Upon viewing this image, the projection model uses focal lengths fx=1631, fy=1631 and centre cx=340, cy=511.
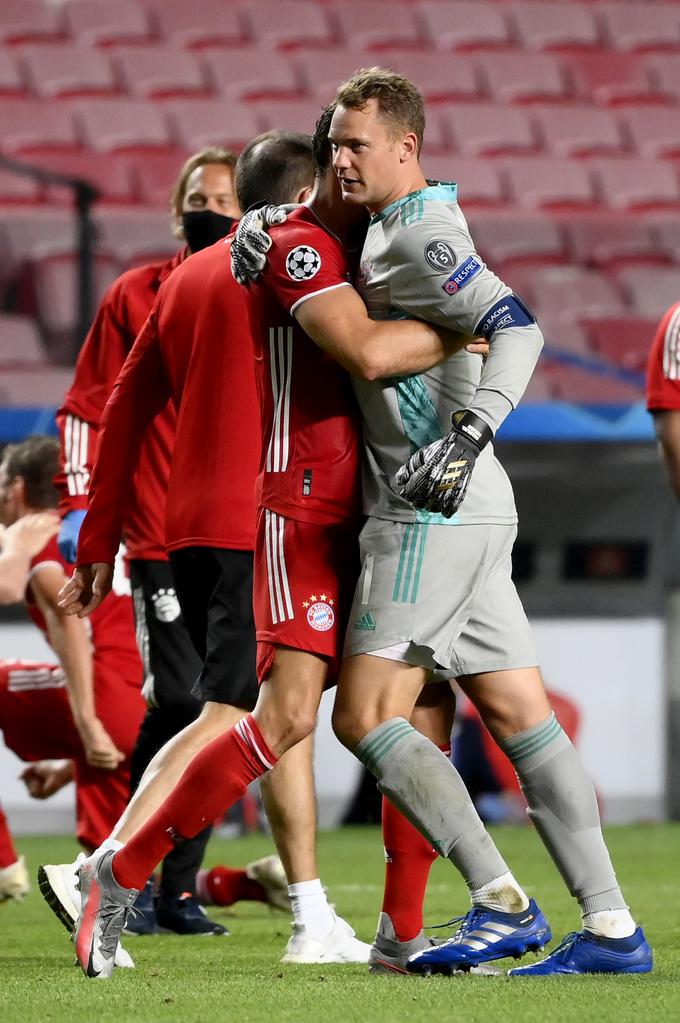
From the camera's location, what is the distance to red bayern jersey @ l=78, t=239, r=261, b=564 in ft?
12.0

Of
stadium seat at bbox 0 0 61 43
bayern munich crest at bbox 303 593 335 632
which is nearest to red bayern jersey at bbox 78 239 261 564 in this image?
bayern munich crest at bbox 303 593 335 632

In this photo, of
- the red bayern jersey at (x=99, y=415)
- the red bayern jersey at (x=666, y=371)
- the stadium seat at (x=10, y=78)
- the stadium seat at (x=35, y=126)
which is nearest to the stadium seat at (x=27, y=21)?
the stadium seat at (x=10, y=78)

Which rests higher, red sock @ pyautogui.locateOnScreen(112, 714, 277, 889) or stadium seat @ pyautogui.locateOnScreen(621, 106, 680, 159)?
stadium seat @ pyautogui.locateOnScreen(621, 106, 680, 159)

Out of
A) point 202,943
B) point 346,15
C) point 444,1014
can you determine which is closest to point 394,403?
point 444,1014

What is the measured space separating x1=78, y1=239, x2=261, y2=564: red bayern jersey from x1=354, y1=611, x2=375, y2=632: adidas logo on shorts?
0.71 m

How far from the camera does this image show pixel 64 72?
42.8 ft

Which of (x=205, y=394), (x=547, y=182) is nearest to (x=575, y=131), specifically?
(x=547, y=182)

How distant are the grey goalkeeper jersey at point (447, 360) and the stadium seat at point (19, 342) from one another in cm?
693

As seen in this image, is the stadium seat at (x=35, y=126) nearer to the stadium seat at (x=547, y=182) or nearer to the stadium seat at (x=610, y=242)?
the stadium seat at (x=547, y=182)

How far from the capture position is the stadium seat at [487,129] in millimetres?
13195

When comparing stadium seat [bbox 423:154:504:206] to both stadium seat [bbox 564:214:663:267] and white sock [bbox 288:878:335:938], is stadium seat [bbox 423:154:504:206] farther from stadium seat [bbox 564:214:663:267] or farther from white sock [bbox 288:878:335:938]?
white sock [bbox 288:878:335:938]

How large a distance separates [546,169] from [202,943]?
9.93 m

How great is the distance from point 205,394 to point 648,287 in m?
8.13

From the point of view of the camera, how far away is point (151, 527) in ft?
14.0
